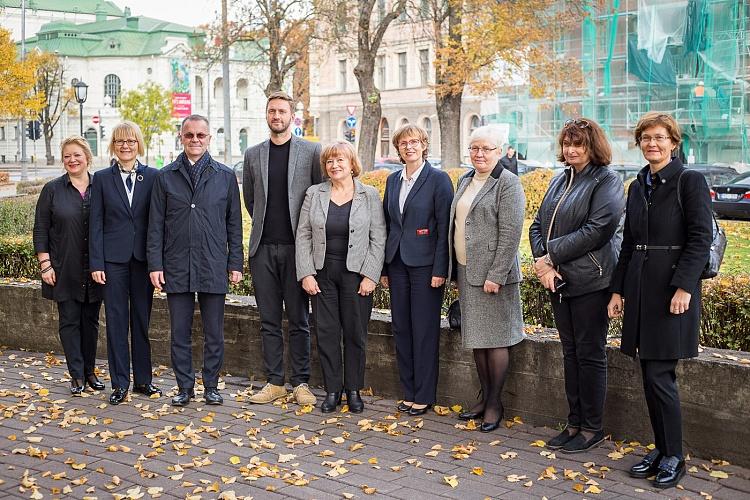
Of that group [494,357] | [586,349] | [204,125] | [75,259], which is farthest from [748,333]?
[75,259]

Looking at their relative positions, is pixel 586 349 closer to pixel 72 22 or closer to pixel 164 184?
pixel 164 184

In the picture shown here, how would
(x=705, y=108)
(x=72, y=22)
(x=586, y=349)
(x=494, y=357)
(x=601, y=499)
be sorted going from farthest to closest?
(x=72, y=22) → (x=705, y=108) → (x=494, y=357) → (x=586, y=349) → (x=601, y=499)

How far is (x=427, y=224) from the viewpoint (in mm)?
7203

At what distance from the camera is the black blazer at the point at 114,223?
7844 millimetres

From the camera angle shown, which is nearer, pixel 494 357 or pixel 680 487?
pixel 680 487

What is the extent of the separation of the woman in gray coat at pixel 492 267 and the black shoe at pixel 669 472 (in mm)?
1400

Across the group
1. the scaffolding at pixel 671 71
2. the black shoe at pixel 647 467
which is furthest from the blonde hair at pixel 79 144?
the scaffolding at pixel 671 71

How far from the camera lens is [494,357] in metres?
6.87

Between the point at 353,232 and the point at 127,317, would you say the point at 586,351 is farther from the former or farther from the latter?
the point at 127,317

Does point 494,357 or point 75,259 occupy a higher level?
point 75,259

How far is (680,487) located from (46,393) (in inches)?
195

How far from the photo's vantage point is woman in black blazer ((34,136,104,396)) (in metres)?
8.13

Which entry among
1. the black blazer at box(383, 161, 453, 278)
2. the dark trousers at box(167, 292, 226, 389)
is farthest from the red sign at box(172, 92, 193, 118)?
the black blazer at box(383, 161, 453, 278)

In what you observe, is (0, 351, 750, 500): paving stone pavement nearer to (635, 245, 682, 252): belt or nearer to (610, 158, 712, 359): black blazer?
(610, 158, 712, 359): black blazer
